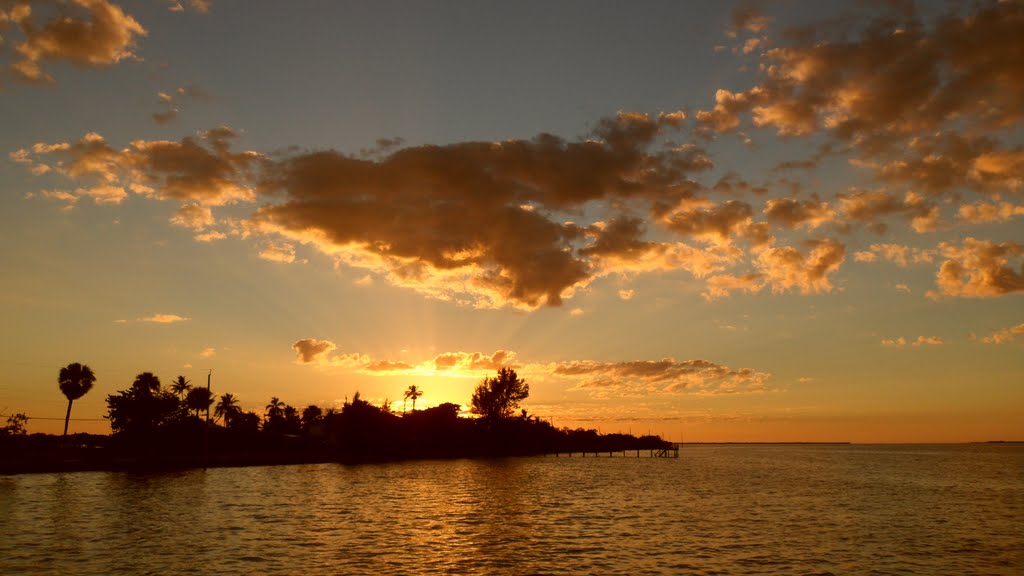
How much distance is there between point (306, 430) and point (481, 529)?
136 metres

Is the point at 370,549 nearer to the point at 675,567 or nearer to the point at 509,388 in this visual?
the point at 675,567

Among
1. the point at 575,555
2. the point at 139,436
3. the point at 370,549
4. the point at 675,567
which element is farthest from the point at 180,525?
the point at 139,436

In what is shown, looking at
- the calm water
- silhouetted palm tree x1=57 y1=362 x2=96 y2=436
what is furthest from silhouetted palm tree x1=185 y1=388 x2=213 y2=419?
the calm water

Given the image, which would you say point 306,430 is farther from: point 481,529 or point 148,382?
point 481,529

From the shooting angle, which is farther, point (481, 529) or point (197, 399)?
point (197, 399)

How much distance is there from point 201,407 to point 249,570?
137 m

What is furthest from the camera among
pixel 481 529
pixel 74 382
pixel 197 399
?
pixel 197 399

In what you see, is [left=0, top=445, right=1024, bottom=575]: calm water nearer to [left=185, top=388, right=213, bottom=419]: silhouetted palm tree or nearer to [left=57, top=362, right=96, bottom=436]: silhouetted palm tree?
[left=57, top=362, right=96, bottom=436]: silhouetted palm tree

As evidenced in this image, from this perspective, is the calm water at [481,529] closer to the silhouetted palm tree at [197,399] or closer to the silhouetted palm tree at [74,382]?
the silhouetted palm tree at [74,382]

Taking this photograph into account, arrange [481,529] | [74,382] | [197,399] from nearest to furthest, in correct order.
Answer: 1. [481,529]
2. [74,382]
3. [197,399]

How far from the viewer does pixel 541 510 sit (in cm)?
5944

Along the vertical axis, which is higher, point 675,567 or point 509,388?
point 509,388

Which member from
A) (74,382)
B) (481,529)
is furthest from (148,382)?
(481,529)

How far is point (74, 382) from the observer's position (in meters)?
122
